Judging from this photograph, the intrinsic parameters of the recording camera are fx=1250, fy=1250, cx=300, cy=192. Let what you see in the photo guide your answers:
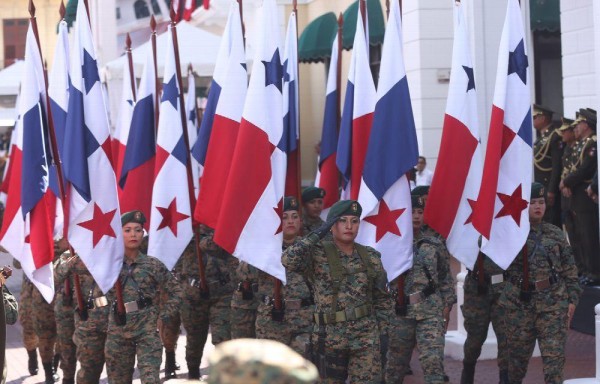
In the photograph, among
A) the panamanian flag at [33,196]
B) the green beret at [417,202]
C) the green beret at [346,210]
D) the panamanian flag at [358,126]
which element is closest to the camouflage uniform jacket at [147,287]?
the panamanian flag at [33,196]

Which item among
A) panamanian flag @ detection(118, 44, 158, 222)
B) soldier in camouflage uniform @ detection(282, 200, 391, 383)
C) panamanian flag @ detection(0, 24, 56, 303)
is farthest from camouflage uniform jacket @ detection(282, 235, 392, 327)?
panamanian flag @ detection(118, 44, 158, 222)

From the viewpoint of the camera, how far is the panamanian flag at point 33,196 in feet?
33.4

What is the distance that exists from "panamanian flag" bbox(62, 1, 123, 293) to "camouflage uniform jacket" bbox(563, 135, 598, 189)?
5.05 meters

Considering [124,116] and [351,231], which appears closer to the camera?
[351,231]

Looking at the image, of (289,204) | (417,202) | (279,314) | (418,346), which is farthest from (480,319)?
(289,204)

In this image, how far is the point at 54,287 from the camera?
10352 mm

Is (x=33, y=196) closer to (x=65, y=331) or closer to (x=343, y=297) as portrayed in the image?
(x=65, y=331)

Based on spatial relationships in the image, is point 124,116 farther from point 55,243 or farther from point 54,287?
point 54,287

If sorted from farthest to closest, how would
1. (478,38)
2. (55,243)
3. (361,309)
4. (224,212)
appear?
(478,38)
(55,243)
(224,212)
(361,309)

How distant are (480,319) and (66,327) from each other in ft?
11.9

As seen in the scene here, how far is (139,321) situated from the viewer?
934 centimetres

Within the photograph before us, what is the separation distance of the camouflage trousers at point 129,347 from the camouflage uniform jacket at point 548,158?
5.92 meters

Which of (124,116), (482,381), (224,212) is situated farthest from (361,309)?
(124,116)

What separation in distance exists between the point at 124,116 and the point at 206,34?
822 centimetres
